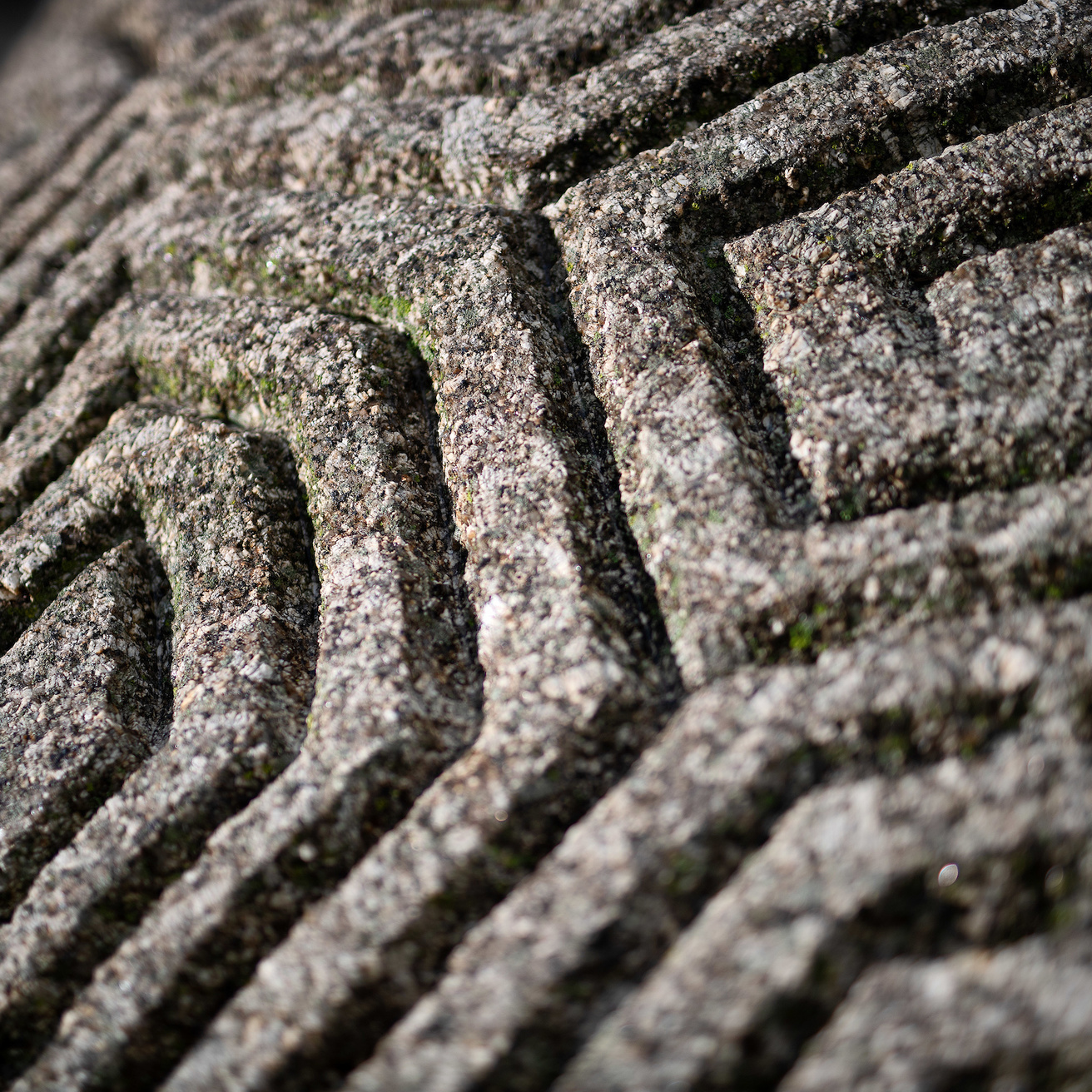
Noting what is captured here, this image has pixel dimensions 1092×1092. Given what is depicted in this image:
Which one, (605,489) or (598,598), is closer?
(598,598)

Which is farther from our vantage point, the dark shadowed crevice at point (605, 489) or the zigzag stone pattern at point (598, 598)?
the dark shadowed crevice at point (605, 489)

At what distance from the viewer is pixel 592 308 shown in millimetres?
3322

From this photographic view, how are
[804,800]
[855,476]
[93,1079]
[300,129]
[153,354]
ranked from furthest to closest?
1. [300,129]
2. [153,354]
3. [855,476]
4. [93,1079]
5. [804,800]

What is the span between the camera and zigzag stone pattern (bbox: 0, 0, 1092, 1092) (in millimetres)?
2086

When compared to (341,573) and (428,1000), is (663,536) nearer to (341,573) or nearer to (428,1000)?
(341,573)

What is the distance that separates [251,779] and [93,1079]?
0.99m

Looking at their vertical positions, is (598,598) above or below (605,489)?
below

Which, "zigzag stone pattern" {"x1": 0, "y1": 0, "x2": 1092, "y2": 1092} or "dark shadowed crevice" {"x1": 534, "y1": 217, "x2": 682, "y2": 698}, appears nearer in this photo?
"zigzag stone pattern" {"x1": 0, "y1": 0, "x2": 1092, "y2": 1092}

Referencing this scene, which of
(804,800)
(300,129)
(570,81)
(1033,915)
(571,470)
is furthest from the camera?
(300,129)

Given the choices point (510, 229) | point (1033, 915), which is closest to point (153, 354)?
point (510, 229)

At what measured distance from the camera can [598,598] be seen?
2.76m

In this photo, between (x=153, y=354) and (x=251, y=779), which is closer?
(x=251, y=779)

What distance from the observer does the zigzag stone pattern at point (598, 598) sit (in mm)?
2086

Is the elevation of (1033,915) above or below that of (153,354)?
below
